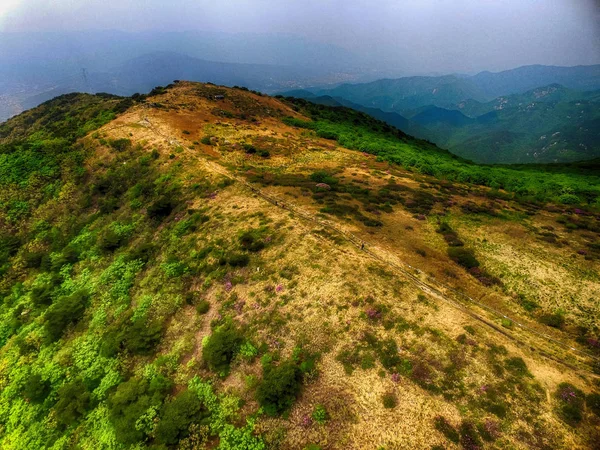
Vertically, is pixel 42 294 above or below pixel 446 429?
below

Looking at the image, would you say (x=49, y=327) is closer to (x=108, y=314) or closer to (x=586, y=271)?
(x=108, y=314)

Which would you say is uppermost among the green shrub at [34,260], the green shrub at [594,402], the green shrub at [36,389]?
the green shrub at [594,402]

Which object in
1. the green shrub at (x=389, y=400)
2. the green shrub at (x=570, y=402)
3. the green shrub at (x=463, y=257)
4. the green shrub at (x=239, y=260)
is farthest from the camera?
the green shrub at (x=239, y=260)

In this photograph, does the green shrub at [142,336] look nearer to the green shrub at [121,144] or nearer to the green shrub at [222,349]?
the green shrub at [222,349]

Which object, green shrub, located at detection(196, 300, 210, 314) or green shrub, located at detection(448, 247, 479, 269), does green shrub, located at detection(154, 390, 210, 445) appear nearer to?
green shrub, located at detection(196, 300, 210, 314)

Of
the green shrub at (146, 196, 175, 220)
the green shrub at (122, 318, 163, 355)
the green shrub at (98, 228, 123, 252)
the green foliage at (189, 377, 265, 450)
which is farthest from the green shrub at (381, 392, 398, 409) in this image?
the green shrub at (98, 228, 123, 252)

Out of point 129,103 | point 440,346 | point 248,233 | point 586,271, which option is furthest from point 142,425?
point 129,103

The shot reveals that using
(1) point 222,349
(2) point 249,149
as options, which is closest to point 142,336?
(1) point 222,349

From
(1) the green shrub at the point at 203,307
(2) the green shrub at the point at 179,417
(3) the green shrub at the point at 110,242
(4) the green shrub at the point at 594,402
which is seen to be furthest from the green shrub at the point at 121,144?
(4) the green shrub at the point at 594,402

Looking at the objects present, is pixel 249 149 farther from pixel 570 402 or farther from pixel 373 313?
pixel 570 402
